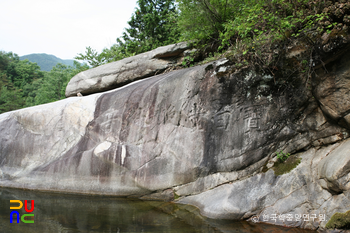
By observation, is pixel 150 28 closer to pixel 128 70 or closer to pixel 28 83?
pixel 128 70

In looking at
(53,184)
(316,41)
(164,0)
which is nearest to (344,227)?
(316,41)

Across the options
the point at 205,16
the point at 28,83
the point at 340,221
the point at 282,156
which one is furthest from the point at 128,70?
the point at 28,83

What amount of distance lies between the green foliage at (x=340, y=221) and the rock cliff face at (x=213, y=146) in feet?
0.63

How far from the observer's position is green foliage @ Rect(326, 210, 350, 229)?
4.00 m

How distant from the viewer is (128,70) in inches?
360

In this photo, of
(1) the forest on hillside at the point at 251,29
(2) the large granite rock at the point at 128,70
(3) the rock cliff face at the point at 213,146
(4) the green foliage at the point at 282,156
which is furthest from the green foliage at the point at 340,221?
(2) the large granite rock at the point at 128,70

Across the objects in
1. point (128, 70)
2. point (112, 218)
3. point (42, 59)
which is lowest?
point (112, 218)

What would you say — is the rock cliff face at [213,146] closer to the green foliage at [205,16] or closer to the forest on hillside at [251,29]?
the forest on hillside at [251,29]

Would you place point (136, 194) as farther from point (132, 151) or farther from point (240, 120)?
point (240, 120)

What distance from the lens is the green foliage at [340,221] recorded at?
4.00 metres

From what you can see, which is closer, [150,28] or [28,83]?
[150,28]

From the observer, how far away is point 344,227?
158 inches

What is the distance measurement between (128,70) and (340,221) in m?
7.81

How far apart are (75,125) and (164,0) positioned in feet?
37.8
